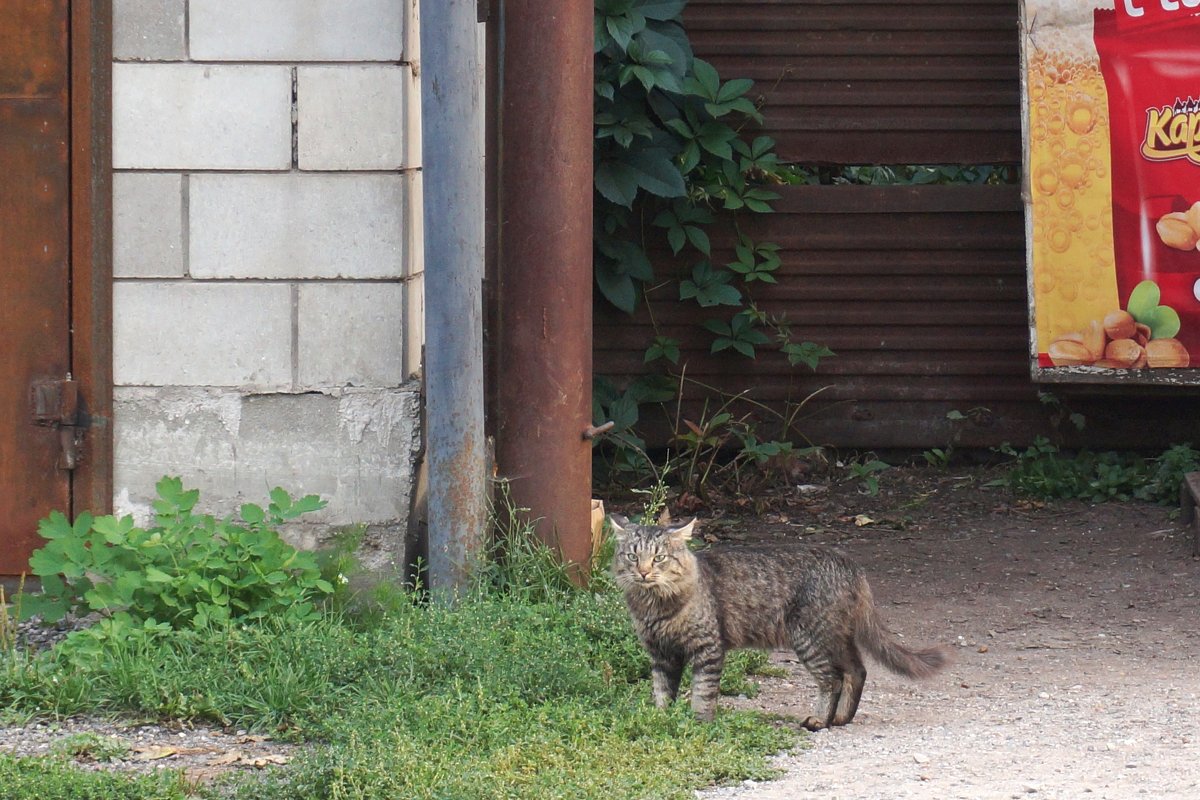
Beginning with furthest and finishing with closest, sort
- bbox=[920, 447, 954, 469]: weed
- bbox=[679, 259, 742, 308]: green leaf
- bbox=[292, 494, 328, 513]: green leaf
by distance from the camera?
bbox=[920, 447, 954, 469]: weed → bbox=[679, 259, 742, 308]: green leaf → bbox=[292, 494, 328, 513]: green leaf

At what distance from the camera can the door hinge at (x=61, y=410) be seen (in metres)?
5.16

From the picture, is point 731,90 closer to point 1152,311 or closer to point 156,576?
point 1152,311

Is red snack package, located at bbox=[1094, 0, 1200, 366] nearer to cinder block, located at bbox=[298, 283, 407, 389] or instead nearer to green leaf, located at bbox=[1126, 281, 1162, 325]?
green leaf, located at bbox=[1126, 281, 1162, 325]

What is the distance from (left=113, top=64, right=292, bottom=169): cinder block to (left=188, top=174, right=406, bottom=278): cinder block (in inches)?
3.3

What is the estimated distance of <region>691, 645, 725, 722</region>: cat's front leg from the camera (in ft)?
14.4

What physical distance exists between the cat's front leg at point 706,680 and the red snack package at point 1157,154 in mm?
3842

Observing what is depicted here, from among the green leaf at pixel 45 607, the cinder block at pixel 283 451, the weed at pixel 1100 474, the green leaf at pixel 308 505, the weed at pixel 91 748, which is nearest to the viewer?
the weed at pixel 91 748

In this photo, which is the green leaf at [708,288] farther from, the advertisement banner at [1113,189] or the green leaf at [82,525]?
the green leaf at [82,525]

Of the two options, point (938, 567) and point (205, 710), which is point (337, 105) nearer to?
point (205, 710)

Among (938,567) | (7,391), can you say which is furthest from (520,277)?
(938,567)

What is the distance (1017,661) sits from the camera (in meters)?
5.23

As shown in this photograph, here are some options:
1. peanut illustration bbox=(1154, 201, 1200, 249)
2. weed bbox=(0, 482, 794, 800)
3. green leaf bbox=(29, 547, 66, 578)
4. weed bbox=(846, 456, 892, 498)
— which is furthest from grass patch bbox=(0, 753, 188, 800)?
peanut illustration bbox=(1154, 201, 1200, 249)

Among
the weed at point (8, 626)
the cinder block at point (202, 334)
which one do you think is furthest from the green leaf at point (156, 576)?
the cinder block at point (202, 334)

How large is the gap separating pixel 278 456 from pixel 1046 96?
4192mm
